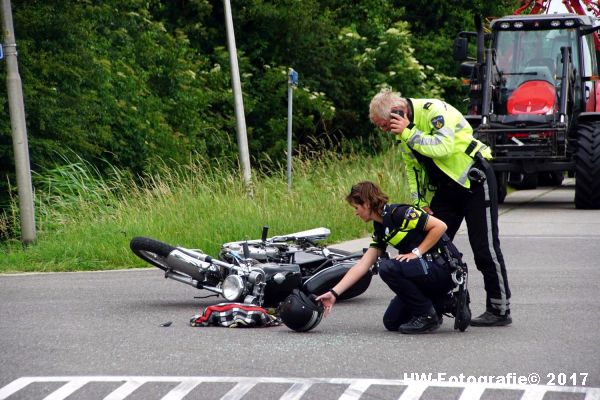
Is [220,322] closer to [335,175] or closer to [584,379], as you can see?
[584,379]

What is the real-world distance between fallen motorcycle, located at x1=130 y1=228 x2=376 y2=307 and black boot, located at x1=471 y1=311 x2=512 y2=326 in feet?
4.00

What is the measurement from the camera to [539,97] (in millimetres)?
21562

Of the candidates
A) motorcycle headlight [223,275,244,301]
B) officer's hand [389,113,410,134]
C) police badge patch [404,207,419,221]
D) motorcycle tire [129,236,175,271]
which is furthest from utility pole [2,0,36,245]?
police badge patch [404,207,419,221]

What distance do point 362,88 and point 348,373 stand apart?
3034cm

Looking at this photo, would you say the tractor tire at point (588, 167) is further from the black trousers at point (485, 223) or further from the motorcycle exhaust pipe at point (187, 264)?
the black trousers at point (485, 223)

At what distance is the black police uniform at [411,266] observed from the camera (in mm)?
8875

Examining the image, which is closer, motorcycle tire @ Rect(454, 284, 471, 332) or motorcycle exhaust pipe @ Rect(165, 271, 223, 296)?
motorcycle tire @ Rect(454, 284, 471, 332)

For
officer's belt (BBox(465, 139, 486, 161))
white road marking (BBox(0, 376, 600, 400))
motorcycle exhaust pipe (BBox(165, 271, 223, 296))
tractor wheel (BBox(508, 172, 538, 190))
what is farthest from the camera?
tractor wheel (BBox(508, 172, 538, 190))

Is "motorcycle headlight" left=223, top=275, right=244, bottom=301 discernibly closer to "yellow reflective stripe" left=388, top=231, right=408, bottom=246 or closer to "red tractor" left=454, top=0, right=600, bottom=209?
"yellow reflective stripe" left=388, top=231, right=408, bottom=246

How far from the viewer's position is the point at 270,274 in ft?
33.1

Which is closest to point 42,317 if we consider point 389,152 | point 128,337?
point 128,337

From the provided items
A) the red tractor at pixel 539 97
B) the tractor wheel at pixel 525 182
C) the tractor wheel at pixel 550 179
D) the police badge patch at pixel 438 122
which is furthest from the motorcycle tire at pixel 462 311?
the tractor wheel at pixel 550 179

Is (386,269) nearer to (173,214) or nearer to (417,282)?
(417,282)

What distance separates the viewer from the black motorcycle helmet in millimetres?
9008
